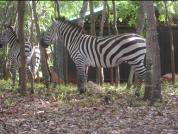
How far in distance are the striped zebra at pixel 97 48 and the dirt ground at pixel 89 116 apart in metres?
1.30

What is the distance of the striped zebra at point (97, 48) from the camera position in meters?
12.4

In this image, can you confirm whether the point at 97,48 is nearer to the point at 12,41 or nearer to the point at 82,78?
the point at 82,78

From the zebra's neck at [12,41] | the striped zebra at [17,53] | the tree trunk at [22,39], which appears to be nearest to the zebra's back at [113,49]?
the tree trunk at [22,39]

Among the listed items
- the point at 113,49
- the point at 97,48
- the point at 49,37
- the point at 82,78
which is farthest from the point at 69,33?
the point at 113,49

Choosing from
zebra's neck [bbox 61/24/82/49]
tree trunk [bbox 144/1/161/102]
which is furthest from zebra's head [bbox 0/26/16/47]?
tree trunk [bbox 144/1/161/102]

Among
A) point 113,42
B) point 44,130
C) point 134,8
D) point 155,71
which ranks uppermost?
point 134,8

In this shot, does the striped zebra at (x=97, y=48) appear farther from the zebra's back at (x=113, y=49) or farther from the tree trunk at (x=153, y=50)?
the tree trunk at (x=153, y=50)

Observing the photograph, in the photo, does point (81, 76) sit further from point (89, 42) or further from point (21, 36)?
point (21, 36)

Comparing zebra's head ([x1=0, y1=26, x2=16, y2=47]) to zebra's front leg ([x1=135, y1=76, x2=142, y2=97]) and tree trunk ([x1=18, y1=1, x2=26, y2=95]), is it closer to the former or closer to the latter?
tree trunk ([x1=18, y1=1, x2=26, y2=95])

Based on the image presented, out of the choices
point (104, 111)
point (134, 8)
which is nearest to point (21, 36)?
Answer: point (104, 111)

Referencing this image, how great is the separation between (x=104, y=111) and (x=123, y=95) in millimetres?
2604

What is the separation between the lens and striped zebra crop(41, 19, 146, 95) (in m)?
12.4

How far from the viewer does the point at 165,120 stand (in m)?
8.47

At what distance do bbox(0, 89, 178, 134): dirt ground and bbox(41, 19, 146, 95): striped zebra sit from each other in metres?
1.30
